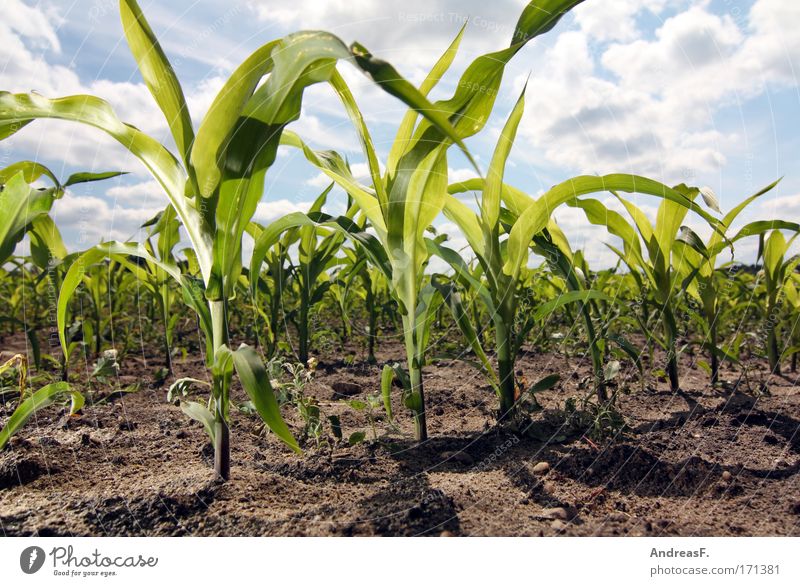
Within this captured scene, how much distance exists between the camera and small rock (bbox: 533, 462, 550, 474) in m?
1.27

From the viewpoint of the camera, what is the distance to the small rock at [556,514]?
40.8 inches

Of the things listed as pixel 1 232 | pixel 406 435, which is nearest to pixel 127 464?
pixel 1 232

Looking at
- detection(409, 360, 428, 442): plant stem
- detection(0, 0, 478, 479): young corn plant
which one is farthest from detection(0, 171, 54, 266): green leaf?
detection(409, 360, 428, 442): plant stem

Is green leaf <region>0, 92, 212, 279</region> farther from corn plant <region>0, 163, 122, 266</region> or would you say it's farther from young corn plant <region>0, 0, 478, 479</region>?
corn plant <region>0, 163, 122, 266</region>

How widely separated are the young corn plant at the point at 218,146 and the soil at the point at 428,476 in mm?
177

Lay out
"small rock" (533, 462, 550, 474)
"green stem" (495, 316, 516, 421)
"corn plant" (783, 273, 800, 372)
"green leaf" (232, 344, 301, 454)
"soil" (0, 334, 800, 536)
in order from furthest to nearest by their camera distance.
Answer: "corn plant" (783, 273, 800, 372), "green stem" (495, 316, 516, 421), "small rock" (533, 462, 550, 474), "soil" (0, 334, 800, 536), "green leaf" (232, 344, 301, 454)

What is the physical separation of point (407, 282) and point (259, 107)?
0.58m

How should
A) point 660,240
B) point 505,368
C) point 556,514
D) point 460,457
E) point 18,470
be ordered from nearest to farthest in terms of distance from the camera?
point 556,514
point 18,470
point 460,457
point 505,368
point 660,240

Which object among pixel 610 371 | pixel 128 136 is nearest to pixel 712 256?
pixel 610 371

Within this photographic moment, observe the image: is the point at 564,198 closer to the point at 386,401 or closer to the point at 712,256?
the point at 386,401

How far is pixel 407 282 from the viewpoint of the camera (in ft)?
4.53

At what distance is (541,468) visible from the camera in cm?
128

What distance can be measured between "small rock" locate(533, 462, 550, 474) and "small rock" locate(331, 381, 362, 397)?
3.34 feet

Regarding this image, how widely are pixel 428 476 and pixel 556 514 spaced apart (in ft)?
1.04
